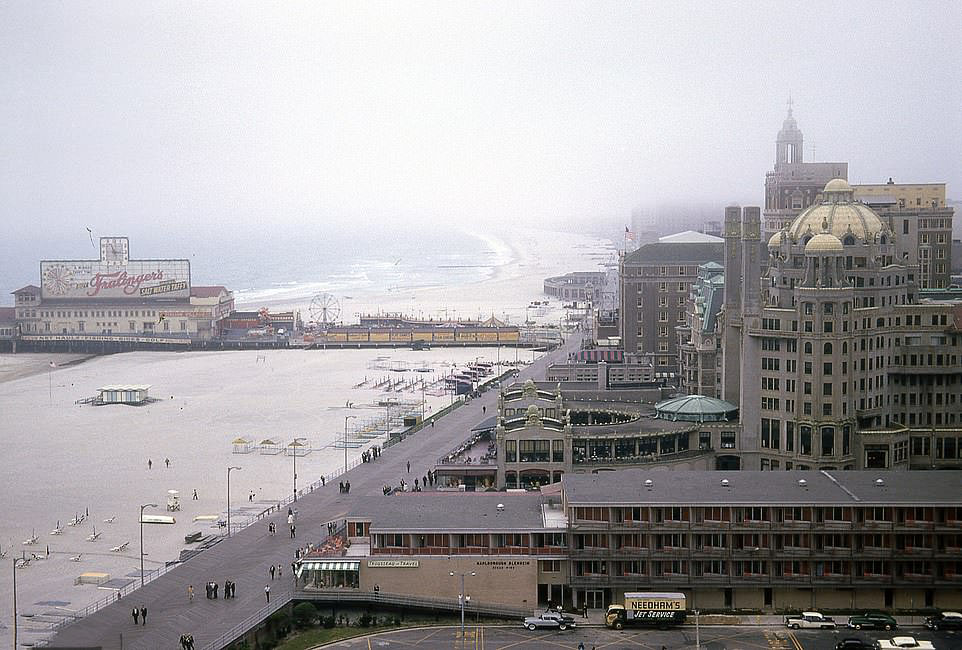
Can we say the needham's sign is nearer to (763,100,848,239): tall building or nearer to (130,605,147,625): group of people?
(763,100,848,239): tall building

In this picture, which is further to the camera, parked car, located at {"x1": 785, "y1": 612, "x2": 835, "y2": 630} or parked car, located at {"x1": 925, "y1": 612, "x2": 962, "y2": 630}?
parked car, located at {"x1": 785, "y1": 612, "x2": 835, "y2": 630}

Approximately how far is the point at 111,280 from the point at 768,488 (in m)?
141

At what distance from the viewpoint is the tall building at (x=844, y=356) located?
2837 inches

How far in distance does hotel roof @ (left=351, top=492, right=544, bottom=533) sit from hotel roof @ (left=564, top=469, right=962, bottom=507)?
2.32m

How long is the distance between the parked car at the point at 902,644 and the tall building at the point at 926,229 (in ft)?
178

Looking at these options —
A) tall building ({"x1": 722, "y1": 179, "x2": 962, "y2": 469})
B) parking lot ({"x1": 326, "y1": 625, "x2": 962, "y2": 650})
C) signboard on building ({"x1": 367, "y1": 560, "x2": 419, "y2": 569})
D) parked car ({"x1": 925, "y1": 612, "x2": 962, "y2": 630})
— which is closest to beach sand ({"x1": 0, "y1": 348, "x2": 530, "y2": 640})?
signboard on building ({"x1": 367, "y1": 560, "x2": 419, "y2": 569})

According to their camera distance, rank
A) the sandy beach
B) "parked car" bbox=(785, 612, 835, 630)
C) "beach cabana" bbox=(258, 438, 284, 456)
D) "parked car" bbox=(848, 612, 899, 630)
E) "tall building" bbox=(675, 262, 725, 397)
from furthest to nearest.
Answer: "beach cabana" bbox=(258, 438, 284, 456) → "tall building" bbox=(675, 262, 725, 397) → the sandy beach → "parked car" bbox=(785, 612, 835, 630) → "parked car" bbox=(848, 612, 899, 630)

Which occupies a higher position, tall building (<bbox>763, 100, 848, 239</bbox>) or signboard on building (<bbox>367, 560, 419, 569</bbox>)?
tall building (<bbox>763, 100, 848, 239</bbox>)

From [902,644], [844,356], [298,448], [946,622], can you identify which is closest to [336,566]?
[902,644]

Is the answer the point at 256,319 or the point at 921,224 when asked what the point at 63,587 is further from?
the point at 256,319

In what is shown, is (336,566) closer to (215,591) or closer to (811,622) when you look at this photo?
(215,591)

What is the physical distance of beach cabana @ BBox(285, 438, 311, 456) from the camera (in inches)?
3590

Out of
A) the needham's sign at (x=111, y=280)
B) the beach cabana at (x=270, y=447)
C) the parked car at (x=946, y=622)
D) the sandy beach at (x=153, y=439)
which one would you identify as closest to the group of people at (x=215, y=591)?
the sandy beach at (x=153, y=439)

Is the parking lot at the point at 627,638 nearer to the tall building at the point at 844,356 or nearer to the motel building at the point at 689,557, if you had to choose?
the motel building at the point at 689,557
